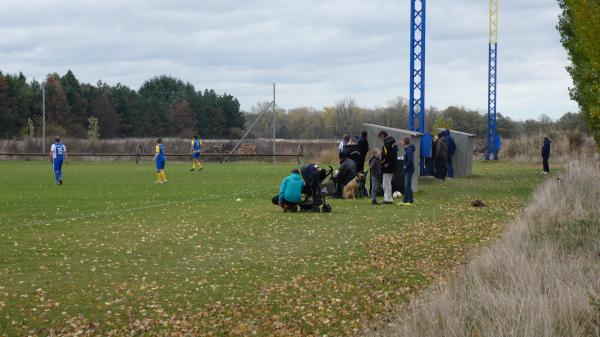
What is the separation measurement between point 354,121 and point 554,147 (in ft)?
203

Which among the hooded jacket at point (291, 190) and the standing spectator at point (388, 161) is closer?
the hooded jacket at point (291, 190)

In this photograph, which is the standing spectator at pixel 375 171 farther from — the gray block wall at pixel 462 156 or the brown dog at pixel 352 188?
the gray block wall at pixel 462 156

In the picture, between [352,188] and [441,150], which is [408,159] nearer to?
[352,188]

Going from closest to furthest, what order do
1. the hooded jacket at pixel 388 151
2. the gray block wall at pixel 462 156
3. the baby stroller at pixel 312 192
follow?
1. the baby stroller at pixel 312 192
2. the hooded jacket at pixel 388 151
3. the gray block wall at pixel 462 156

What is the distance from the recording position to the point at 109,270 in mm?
11312

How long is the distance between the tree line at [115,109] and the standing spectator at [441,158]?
202 ft

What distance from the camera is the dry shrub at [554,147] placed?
54.8 metres

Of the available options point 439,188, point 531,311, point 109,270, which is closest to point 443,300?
point 531,311

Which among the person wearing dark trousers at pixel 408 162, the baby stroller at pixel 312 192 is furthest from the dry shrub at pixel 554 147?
the baby stroller at pixel 312 192

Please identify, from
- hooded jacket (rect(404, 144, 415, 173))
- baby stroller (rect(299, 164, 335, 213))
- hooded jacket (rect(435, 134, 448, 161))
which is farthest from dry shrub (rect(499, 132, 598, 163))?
baby stroller (rect(299, 164, 335, 213))

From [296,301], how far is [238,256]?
3493mm

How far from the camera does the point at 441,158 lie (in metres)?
33.5

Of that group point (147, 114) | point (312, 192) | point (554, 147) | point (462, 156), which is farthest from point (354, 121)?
point (312, 192)

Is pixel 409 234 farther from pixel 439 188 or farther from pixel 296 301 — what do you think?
pixel 439 188
